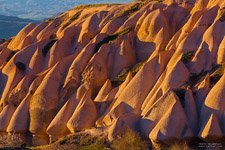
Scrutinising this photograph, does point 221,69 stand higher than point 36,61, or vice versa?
point 221,69

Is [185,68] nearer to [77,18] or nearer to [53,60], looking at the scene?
[53,60]

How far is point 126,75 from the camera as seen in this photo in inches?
2243

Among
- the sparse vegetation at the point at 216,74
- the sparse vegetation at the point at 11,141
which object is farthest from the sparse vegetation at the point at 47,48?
the sparse vegetation at the point at 216,74

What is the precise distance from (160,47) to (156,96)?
24.2 ft

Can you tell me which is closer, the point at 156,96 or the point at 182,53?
the point at 156,96

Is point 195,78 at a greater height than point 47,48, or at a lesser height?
greater

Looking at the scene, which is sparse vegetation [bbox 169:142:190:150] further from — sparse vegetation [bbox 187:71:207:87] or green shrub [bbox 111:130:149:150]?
sparse vegetation [bbox 187:71:207:87]

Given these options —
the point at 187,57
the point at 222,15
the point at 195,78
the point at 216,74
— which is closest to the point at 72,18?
the point at 222,15

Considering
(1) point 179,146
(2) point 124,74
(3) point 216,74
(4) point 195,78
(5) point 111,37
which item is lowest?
(2) point 124,74

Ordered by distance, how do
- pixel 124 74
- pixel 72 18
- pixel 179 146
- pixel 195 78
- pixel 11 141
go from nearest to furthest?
pixel 179 146, pixel 195 78, pixel 11 141, pixel 124 74, pixel 72 18

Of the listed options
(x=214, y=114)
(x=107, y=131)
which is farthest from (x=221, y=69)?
(x=107, y=131)

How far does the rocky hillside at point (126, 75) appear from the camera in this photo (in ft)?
154

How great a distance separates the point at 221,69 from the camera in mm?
50500

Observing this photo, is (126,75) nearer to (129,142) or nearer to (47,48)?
(47,48)
